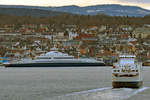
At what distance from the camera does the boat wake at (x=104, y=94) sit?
4494 centimetres

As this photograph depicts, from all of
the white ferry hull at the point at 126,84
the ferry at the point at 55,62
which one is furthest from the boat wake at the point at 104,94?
the ferry at the point at 55,62

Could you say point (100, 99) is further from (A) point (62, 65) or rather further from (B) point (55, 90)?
(A) point (62, 65)

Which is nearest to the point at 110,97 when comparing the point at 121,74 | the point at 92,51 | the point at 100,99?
the point at 100,99

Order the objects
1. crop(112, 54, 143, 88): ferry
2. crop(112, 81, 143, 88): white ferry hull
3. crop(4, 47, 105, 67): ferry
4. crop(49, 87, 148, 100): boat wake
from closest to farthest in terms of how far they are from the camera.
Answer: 1. crop(49, 87, 148, 100): boat wake
2. crop(112, 54, 143, 88): ferry
3. crop(112, 81, 143, 88): white ferry hull
4. crop(4, 47, 105, 67): ferry

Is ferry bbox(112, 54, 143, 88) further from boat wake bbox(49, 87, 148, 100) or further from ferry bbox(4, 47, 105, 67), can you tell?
ferry bbox(4, 47, 105, 67)

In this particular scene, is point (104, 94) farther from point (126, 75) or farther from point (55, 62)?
point (55, 62)

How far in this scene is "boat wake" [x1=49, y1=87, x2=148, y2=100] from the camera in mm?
44938

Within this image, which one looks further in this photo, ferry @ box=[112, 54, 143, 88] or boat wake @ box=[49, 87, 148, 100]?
ferry @ box=[112, 54, 143, 88]

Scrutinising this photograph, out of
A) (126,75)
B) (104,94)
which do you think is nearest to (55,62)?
(126,75)

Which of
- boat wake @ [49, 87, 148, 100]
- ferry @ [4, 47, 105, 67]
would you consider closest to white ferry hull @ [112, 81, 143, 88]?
boat wake @ [49, 87, 148, 100]

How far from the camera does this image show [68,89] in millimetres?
52875

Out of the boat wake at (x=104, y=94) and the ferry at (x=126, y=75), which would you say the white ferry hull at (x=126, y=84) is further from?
the boat wake at (x=104, y=94)

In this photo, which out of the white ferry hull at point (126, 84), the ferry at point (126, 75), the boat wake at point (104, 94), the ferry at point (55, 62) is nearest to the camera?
the boat wake at point (104, 94)

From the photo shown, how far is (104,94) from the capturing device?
47.2 m
